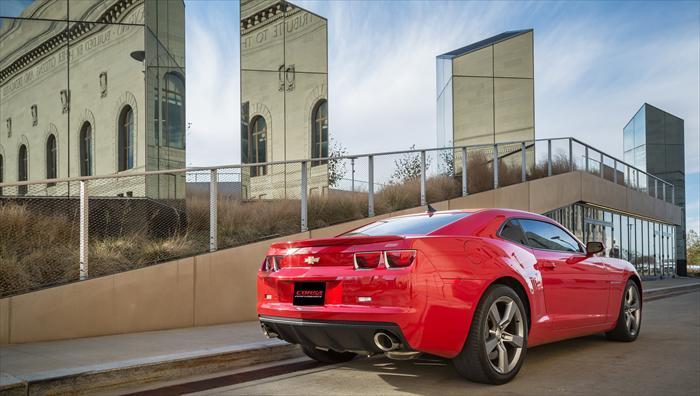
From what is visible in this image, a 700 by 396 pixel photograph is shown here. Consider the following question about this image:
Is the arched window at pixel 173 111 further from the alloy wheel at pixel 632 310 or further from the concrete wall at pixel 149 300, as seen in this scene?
the alloy wheel at pixel 632 310

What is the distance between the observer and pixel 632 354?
656 cm

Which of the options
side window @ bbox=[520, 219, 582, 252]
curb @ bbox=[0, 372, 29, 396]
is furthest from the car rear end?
curb @ bbox=[0, 372, 29, 396]

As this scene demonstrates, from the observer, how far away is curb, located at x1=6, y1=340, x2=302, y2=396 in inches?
193

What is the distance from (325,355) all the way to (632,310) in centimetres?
390

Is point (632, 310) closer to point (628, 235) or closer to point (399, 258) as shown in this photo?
point (399, 258)

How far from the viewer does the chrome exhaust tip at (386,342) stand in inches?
182

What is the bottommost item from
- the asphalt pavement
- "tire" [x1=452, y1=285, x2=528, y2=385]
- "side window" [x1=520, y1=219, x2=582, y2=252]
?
the asphalt pavement

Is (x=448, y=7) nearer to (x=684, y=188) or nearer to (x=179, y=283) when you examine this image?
(x=179, y=283)

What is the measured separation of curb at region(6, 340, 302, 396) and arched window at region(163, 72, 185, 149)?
9.21m

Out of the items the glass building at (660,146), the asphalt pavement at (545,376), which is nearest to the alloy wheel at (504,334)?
the asphalt pavement at (545,376)

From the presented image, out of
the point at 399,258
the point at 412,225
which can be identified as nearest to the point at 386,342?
the point at 399,258

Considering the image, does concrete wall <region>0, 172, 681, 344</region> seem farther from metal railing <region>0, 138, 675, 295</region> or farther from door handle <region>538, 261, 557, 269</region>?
door handle <region>538, 261, 557, 269</region>

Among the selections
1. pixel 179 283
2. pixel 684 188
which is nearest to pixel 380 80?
pixel 179 283

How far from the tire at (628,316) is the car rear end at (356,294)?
10.8ft
